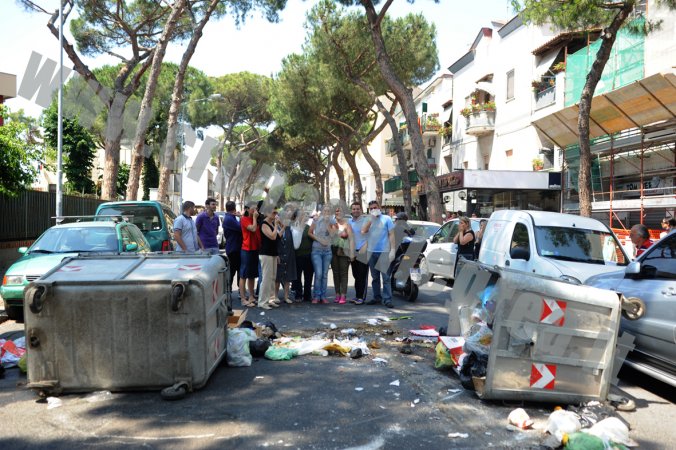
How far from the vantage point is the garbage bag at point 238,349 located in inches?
234

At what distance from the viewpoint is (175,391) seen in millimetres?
4746

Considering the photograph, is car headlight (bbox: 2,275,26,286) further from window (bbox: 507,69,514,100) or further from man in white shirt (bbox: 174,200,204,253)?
window (bbox: 507,69,514,100)

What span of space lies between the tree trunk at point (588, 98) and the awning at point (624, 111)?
3888 millimetres

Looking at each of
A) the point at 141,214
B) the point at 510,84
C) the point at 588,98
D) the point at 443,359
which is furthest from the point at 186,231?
the point at 510,84

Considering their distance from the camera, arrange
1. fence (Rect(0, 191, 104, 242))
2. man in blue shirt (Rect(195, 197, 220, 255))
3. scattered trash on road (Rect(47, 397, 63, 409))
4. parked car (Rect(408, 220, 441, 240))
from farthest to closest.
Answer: fence (Rect(0, 191, 104, 242)), parked car (Rect(408, 220, 441, 240)), man in blue shirt (Rect(195, 197, 220, 255)), scattered trash on road (Rect(47, 397, 63, 409))

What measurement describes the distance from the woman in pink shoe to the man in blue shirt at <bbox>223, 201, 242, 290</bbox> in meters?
1.66

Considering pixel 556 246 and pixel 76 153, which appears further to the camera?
pixel 76 153

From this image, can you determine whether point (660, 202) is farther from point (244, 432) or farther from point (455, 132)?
point (455, 132)

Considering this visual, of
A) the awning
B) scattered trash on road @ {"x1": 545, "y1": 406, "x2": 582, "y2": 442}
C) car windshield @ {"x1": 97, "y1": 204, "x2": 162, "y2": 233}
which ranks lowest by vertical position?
scattered trash on road @ {"x1": 545, "y1": 406, "x2": 582, "y2": 442}

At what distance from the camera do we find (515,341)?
4699mm

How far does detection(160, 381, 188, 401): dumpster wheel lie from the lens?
15.5 ft

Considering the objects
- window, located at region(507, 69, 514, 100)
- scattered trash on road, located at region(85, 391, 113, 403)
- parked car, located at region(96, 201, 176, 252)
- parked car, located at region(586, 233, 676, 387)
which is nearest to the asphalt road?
scattered trash on road, located at region(85, 391, 113, 403)

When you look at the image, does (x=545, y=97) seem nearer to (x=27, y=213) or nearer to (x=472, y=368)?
(x=27, y=213)

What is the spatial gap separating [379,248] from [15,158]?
7.89 metres
